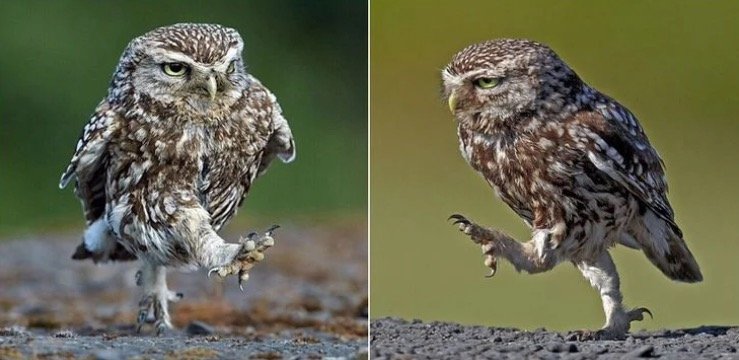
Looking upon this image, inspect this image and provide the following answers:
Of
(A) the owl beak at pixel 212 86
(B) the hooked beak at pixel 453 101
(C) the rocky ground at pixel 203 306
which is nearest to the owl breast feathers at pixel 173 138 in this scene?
(A) the owl beak at pixel 212 86

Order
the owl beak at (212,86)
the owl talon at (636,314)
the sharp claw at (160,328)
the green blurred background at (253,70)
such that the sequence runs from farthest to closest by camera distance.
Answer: the green blurred background at (253,70) → the owl talon at (636,314) → the sharp claw at (160,328) → the owl beak at (212,86)

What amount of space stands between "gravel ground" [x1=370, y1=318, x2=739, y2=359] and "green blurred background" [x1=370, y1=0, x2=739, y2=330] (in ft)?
0.67

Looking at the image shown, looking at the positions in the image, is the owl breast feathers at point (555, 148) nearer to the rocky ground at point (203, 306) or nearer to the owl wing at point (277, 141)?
the owl wing at point (277, 141)

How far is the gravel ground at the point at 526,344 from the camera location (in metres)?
5.38

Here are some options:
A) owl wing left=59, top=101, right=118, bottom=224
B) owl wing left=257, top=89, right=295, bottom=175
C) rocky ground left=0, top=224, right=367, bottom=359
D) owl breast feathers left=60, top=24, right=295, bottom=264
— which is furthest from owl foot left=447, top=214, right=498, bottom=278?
owl wing left=59, top=101, right=118, bottom=224

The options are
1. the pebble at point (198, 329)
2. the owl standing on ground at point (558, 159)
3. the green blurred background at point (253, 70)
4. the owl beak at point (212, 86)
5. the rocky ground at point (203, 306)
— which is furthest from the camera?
the green blurred background at point (253, 70)

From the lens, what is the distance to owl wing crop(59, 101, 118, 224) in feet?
18.1

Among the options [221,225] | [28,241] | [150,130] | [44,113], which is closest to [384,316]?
[221,225]

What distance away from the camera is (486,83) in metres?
5.73

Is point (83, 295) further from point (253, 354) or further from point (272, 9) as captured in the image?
point (253, 354)

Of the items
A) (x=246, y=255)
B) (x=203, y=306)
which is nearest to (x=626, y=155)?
(x=246, y=255)

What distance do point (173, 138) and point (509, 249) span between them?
1.45 meters

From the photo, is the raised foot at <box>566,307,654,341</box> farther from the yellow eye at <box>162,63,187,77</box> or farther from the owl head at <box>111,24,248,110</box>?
the yellow eye at <box>162,63,187,77</box>

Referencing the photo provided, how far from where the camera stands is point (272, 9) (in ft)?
25.4
